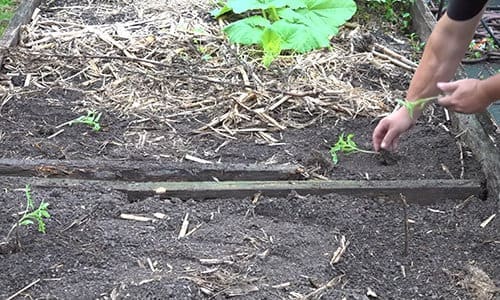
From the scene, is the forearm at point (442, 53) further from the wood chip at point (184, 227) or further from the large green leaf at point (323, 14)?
the large green leaf at point (323, 14)

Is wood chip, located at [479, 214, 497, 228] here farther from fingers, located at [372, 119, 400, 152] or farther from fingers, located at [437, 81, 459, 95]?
fingers, located at [437, 81, 459, 95]

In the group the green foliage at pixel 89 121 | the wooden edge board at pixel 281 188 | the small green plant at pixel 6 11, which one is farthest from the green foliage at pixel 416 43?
the small green plant at pixel 6 11

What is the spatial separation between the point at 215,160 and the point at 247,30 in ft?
3.93

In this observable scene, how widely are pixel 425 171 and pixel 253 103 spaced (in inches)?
37.5

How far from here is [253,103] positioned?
3744 mm

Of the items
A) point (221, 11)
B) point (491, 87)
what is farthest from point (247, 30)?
point (491, 87)

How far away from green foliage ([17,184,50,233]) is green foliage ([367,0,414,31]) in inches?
110

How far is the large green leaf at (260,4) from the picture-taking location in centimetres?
432

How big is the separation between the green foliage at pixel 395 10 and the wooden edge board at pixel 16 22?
2.15m

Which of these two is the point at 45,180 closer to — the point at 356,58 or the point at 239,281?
the point at 239,281

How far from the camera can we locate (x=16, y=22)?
14.6 ft

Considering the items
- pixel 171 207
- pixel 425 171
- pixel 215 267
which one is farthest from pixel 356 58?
pixel 215 267

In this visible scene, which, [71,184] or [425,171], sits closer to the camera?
[71,184]

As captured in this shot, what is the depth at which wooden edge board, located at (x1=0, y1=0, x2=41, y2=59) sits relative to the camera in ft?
13.8
